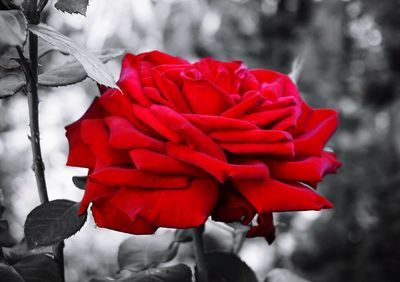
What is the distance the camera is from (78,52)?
283 mm

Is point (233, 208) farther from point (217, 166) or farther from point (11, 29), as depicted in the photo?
point (11, 29)

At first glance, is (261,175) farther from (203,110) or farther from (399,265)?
(399,265)

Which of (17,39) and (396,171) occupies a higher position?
(17,39)

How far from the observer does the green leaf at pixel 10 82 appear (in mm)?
316

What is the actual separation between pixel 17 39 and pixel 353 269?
1540 mm

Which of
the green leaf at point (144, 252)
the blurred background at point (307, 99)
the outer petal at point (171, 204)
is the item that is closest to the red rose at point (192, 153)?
the outer petal at point (171, 204)

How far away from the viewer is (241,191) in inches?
11.8

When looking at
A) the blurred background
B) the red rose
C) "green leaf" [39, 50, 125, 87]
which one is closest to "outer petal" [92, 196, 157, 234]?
the red rose

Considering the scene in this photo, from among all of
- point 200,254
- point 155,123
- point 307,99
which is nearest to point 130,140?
point 155,123

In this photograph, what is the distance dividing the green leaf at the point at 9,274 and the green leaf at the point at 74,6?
16 centimetres

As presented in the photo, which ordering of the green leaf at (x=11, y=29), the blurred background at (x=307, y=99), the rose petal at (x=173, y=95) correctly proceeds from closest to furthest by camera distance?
the green leaf at (x=11, y=29) < the rose petal at (x=173, y=95) < the blurred background at (x=307, y=99)

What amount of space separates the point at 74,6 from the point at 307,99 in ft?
4.16

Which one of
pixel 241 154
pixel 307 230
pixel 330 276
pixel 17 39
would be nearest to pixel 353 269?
pixel 330 276

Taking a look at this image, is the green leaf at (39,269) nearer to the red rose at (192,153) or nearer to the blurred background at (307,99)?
the red rose at (192,153)
